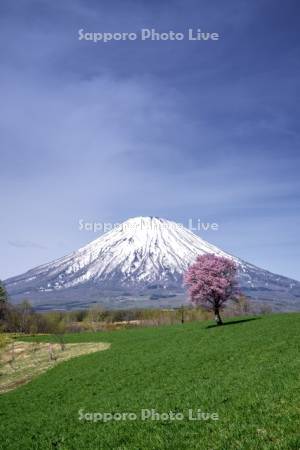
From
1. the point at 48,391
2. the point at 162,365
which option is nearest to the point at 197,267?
the point at 162,365

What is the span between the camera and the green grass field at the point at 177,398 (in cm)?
1409

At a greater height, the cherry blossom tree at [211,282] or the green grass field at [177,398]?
the cherry blossom tree at [211,282]

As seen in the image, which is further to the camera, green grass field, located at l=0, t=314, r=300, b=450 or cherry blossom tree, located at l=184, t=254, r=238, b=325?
cherry blossom tree, located at l=184, t=254, r=238, b=325

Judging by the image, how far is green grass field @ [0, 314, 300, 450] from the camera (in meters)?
14.1

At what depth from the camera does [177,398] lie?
22016mm

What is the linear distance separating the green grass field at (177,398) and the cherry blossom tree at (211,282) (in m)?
14.4

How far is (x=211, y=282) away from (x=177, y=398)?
4208 centimetres

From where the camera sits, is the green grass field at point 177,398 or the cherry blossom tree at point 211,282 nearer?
the green grass field at point 177,398

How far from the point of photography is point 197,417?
55.8ft

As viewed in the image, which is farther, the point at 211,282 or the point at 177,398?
the point at 211,282

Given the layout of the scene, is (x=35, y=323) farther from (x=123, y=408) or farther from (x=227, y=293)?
(x=123, y=408)

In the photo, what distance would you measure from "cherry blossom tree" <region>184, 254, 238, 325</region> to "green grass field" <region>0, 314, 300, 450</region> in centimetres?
1436

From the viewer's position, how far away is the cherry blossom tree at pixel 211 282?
63.3 meters

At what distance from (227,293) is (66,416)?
43.4 meters
